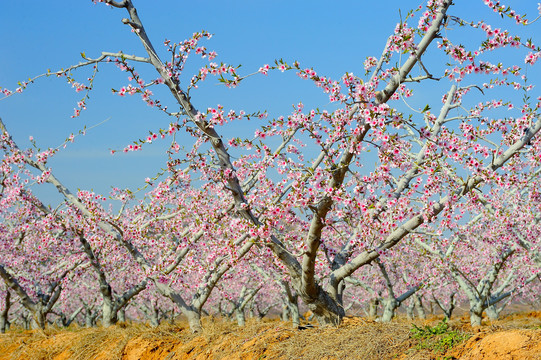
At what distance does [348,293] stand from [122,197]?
27.7 m

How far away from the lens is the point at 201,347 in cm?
843

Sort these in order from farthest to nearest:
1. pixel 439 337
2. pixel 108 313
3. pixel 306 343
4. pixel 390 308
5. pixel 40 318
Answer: pixel 390 308 < pixel 40 318 < pixel 108 313 < pixel 306 343 < pixel 439 337

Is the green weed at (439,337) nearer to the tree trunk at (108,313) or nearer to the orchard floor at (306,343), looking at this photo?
the orchard floor at (306,343)

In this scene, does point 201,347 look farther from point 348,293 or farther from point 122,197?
point 348,293

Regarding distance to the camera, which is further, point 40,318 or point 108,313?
point 40,318

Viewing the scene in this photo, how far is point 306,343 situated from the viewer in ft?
23.6

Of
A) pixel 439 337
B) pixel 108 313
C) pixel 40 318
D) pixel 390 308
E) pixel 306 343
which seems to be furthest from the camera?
pixel 390 308

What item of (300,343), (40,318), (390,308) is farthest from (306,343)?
(40,318)

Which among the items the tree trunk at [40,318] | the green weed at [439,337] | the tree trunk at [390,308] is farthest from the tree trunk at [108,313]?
the green weed at [439,337]

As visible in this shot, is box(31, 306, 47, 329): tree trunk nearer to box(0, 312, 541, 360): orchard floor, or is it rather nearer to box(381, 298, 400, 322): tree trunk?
box(0, 312, 541, 360): orchard floor

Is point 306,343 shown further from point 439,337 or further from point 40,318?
point 40,318

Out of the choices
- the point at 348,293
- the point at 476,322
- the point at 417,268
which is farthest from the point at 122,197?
the point at 348,293

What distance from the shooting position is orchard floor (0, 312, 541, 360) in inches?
221

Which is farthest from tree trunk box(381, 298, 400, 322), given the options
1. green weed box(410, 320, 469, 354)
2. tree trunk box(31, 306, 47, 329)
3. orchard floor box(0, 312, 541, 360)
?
tree trunk box(31, 306, 47, 329)
